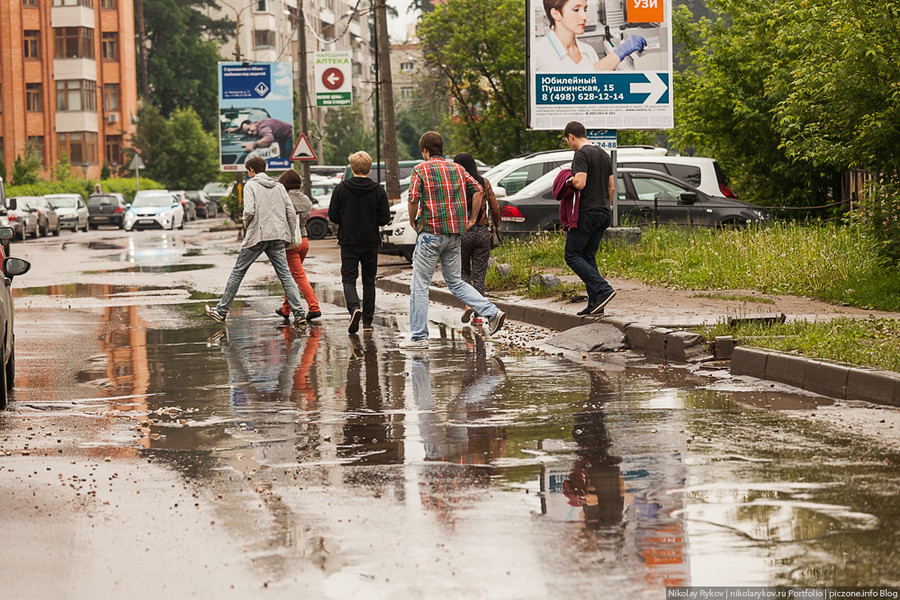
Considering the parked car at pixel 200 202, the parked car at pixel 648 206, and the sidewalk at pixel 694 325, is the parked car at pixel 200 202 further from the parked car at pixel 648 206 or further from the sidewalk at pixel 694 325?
the sidewalk at pixel 694 325

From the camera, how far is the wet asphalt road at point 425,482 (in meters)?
4.89

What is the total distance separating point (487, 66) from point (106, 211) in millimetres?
23009

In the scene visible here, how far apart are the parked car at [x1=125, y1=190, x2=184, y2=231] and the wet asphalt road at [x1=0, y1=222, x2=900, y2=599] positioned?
42.7 meters

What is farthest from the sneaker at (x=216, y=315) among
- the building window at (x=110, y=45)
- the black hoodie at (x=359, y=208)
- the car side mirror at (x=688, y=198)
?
the building window at (x=110, y=45)

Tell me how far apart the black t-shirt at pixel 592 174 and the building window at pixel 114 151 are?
2969 inches

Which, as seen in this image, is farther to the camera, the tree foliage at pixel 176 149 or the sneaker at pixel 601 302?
the tree foliage at pixel 176 149

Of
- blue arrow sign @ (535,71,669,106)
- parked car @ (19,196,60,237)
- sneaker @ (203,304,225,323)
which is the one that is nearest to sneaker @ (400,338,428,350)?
sneaker @ (203,304,225,323)

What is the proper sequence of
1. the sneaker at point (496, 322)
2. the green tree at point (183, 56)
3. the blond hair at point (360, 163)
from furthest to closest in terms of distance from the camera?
the green tree at point (183, 56), the blond hair at point (360, 163), the sneaker at point (496, 322)

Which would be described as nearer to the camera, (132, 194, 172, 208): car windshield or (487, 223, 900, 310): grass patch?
(487, 223, 900, 310): grass patch

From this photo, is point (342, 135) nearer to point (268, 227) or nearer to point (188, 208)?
point (188, 208)

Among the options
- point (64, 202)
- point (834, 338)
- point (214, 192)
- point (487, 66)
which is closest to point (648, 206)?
point (834, 338)

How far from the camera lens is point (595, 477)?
21.2ft

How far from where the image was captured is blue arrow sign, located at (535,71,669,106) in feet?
63.6

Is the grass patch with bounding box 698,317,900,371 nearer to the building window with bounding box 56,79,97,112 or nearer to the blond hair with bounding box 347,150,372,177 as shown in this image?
the blond hair with bounding box 347,150,372,177
